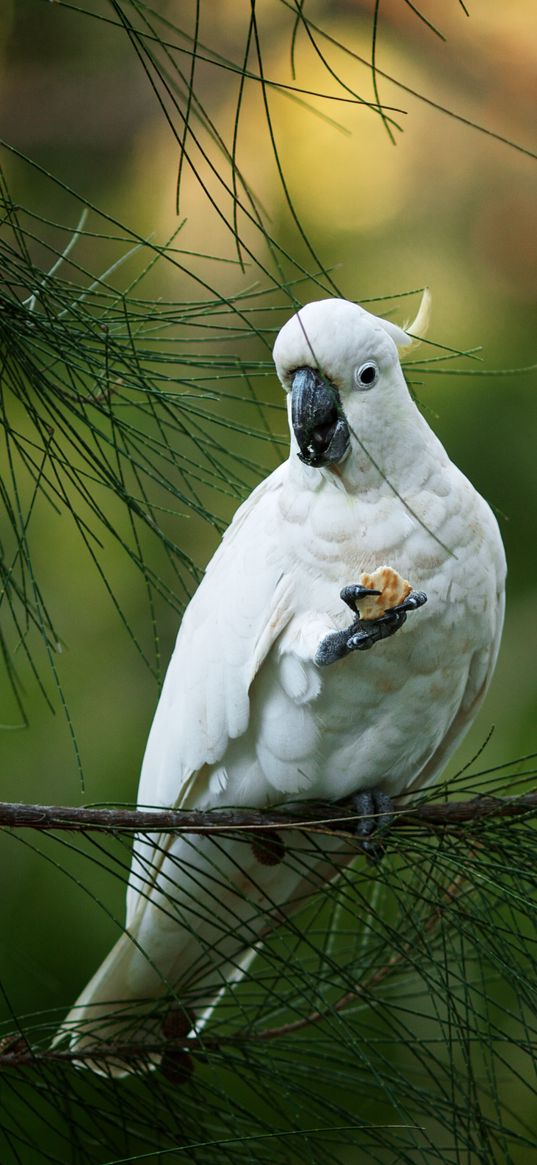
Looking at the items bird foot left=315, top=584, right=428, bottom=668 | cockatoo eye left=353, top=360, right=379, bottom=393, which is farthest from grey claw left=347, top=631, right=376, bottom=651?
cockatoo eye left=353, top=360, right=379, bottom=393

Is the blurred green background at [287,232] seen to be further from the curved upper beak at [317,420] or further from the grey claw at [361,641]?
the grey claw at [361,641]

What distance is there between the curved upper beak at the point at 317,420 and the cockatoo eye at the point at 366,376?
0.03 meters

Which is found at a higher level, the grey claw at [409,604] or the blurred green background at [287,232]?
the blurred green background at [287,232]

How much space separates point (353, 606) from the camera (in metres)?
1.13

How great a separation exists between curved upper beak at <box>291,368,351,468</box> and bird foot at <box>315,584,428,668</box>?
0.50ft

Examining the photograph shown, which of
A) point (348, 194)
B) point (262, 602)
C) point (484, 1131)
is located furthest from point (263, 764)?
point (348, 194)

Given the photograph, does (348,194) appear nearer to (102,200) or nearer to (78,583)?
(102,200)

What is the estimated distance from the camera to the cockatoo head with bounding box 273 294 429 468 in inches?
46.4

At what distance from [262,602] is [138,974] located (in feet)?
2.04

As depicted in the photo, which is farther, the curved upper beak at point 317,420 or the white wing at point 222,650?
the white wing at point 222,650

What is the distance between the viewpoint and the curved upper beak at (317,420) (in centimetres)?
118

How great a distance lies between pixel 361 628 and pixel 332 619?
0.11 meters

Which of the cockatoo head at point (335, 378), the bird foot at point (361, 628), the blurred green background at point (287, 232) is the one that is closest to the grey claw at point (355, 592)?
the bird foot at point (361, 628)

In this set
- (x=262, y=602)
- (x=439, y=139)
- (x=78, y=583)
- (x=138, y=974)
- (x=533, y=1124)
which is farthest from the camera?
(x=439, y=139)
